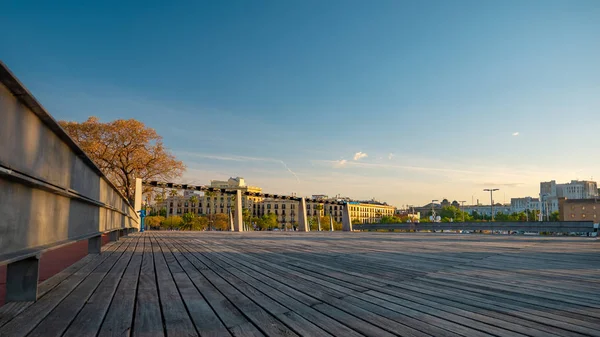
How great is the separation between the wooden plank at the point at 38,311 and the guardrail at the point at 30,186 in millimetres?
179

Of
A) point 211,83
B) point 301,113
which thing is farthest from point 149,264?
point 301,113

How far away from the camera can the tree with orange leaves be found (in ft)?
88.5

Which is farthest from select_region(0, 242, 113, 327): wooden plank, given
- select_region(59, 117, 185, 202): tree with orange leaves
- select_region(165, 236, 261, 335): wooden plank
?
select_region(59, 117, 185, 202): tree with orange leaves

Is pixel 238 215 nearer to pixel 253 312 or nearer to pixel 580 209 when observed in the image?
pixel 253 312

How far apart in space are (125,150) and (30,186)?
1095 inches

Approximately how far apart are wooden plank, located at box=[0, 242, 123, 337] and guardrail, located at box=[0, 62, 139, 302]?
0.59ft

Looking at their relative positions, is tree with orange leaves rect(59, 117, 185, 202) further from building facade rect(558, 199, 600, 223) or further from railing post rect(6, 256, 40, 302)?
building facade rect(558, 199, 600, 223)

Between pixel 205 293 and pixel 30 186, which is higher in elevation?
pixel 30 186

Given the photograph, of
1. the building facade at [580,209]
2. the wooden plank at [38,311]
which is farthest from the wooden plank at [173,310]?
the building facade at [580,209]

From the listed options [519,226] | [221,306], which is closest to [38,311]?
[221,306]

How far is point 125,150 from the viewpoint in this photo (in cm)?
2788

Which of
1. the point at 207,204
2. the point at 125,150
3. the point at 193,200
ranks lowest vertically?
the point at 207,204

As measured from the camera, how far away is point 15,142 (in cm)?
236

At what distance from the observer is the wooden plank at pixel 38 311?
85.5 inches
